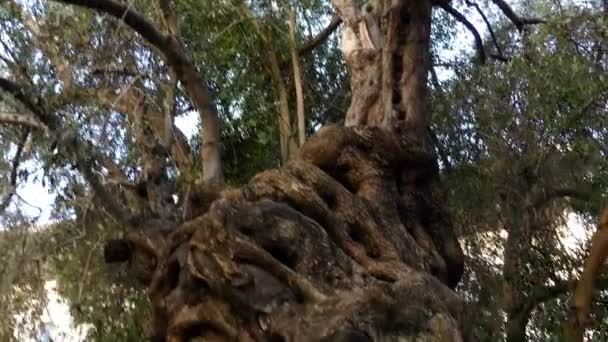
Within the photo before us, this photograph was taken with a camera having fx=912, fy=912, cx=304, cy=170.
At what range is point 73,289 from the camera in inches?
315

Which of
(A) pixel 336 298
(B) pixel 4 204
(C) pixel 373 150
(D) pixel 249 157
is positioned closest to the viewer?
(A) pixel 336 298

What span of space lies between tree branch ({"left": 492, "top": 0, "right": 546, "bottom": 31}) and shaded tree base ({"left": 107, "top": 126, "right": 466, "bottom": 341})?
100 inches

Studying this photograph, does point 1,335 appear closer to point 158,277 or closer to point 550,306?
point 158,277

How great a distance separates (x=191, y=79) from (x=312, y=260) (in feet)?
7.19

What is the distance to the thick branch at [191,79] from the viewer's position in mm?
5984

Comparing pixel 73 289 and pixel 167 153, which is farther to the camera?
pixel 73 289

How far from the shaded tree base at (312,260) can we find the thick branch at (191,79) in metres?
0.97

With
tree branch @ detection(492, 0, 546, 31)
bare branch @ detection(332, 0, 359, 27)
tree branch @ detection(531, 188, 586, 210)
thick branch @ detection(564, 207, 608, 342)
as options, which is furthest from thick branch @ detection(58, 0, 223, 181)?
tree branch @ detection(531, 188, 586, 210)

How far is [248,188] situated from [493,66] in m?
4.67

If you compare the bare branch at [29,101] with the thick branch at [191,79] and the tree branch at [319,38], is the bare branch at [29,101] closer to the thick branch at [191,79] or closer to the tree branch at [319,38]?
the thick branch at [191,79]

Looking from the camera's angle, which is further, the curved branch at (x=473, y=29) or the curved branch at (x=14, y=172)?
the curved branch at (x=473, y=29)

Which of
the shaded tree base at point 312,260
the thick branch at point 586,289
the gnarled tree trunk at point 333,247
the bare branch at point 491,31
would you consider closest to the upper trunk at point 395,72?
the gnarled tree trunk at point 333,247

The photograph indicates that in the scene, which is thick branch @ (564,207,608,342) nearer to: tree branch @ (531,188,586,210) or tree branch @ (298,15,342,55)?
tree branch @ (531,188,586,210)

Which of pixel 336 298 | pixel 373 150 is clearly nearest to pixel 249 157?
pixel 373 150
